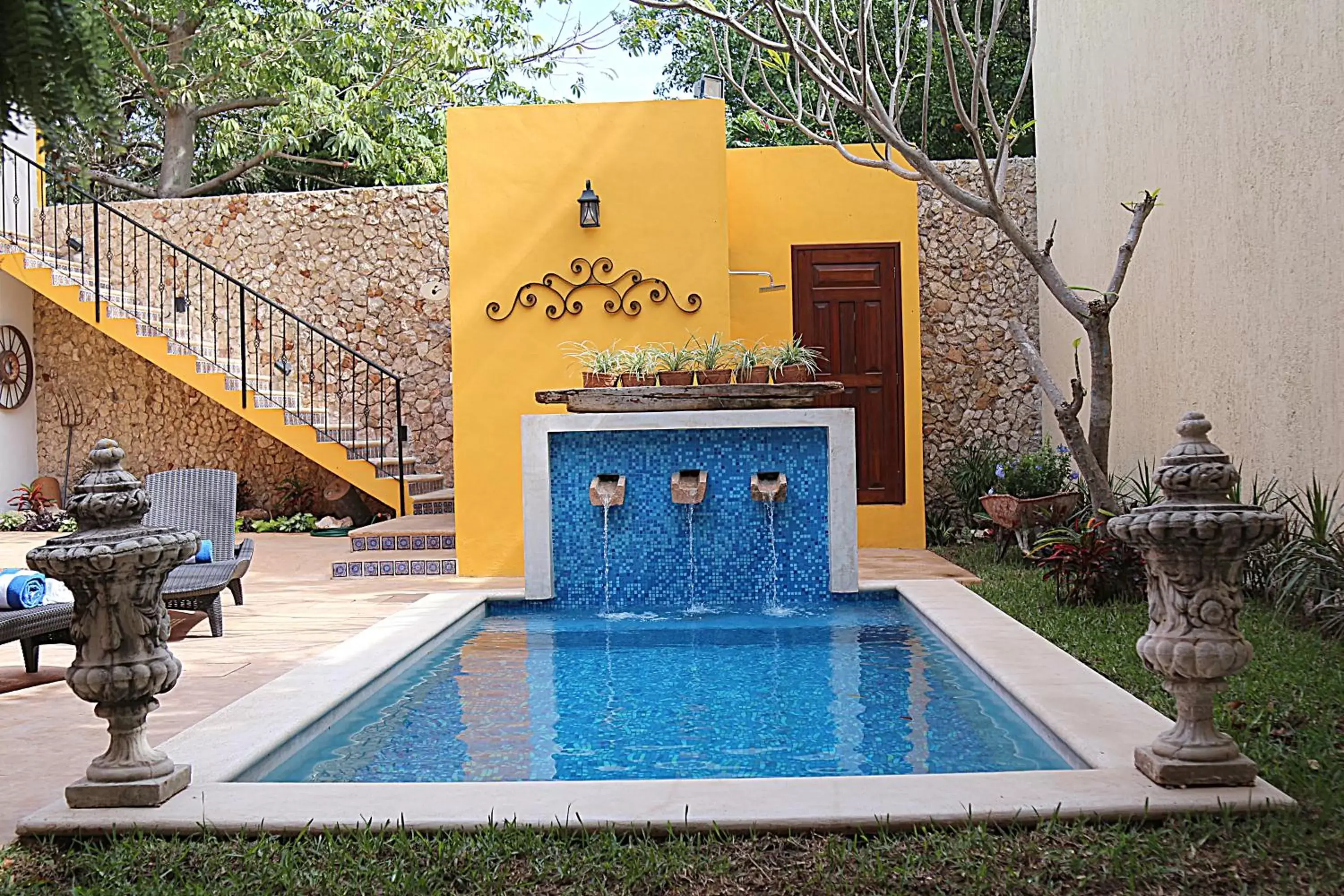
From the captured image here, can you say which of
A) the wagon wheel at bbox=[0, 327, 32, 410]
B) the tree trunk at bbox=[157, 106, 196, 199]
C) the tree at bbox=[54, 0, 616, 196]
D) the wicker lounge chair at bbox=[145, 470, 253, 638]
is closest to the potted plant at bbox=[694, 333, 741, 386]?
the wicker lounge chair at bbox=[145, 470, 253, 638]

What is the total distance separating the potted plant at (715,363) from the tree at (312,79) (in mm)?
7132

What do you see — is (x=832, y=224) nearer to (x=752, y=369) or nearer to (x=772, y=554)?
(x=752, y=369)

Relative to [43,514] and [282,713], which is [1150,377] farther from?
[43,514]

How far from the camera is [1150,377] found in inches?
318

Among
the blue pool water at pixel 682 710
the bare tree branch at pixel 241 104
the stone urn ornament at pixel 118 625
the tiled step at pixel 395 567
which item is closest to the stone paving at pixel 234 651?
the tiled step at pixel 395 567

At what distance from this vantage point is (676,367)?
7098 millimetres

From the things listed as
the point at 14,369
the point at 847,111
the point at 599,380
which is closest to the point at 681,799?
the point at 599,380

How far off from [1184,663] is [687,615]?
3.72 metres

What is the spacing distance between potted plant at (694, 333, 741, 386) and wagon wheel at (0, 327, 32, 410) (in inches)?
307

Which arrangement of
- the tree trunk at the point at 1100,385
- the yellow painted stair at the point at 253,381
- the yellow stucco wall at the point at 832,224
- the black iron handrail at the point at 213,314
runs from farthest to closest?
1. the black iron handrail at the point at 213,314
2. the yellow painted stair at the point at 253,381
3. the yellow stucco wall at the point at 832,224
4. the tree trunk at the point at 1100,385

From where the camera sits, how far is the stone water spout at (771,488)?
660 cm

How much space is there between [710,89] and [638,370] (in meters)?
2.49

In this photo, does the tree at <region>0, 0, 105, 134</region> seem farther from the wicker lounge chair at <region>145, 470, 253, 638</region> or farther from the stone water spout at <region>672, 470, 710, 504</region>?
the stone water spout at <region>672, 470, 710, 504</region>

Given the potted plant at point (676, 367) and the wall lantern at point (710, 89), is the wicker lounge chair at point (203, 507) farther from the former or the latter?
the wall lantern at point (710, 89)
